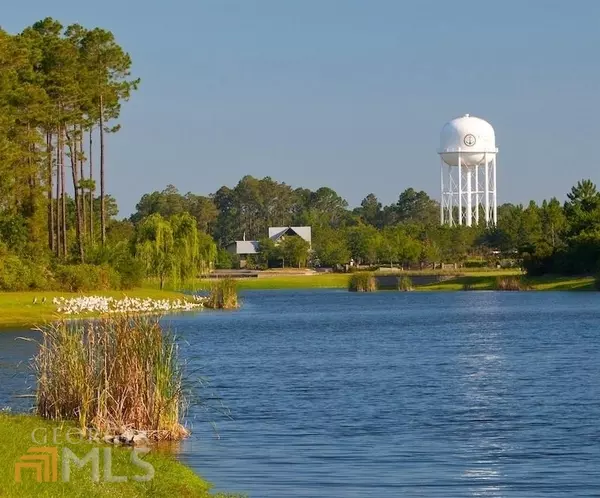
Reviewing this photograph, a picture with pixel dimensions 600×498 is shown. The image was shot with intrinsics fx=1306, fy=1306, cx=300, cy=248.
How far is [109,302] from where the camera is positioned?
4509 cm

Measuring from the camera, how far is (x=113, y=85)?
258ft

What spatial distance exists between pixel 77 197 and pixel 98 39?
9.46 m

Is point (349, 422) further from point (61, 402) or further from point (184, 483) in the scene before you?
point (184, 483)

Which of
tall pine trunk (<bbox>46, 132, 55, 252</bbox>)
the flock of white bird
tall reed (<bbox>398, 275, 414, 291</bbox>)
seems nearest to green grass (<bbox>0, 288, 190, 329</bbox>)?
the flock of white bird

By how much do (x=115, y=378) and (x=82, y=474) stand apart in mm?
4315

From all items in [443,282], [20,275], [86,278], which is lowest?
[443,282]

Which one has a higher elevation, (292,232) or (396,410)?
(292,232)

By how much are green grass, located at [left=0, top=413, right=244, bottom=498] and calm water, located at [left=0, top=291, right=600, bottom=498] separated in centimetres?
84

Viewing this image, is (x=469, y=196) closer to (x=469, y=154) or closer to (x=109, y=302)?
(x=469, y=154)

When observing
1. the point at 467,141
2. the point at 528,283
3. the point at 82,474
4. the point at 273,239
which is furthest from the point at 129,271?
the point at 273,239

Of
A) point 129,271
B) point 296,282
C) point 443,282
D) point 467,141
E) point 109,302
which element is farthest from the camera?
point 467,141

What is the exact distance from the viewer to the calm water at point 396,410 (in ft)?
57.8

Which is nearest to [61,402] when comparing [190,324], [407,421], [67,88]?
[407,421]

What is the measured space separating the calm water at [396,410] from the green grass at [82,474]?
0.84 metres
